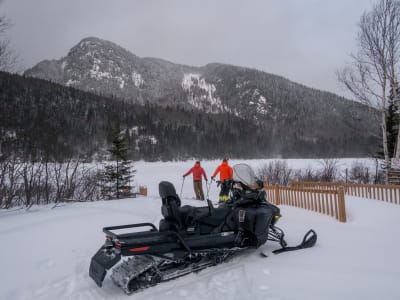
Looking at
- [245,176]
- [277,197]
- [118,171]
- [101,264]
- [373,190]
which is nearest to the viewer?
[101,264]

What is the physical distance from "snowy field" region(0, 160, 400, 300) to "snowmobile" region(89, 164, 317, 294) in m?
0.16

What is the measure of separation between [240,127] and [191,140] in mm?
22745

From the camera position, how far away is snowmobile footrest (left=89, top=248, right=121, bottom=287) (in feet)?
9.34

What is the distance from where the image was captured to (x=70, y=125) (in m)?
68.4

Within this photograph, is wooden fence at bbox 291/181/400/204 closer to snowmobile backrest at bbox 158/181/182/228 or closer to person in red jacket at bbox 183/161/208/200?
person in red jacket at bbox 183/161/208/200

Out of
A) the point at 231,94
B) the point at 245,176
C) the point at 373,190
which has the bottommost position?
the point at 373,190

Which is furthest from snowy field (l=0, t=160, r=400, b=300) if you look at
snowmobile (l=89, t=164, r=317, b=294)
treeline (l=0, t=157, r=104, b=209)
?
treeline (l=0, t=157, r=104, b=209)

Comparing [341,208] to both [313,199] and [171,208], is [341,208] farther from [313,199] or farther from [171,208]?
[171,208]

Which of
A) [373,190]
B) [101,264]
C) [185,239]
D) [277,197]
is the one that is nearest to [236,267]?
[185,239]

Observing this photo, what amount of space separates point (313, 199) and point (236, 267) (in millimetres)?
4282

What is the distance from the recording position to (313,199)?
23.4ft

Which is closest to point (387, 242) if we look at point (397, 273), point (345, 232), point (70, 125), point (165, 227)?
point (345, 232)

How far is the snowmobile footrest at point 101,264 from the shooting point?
2846 mm

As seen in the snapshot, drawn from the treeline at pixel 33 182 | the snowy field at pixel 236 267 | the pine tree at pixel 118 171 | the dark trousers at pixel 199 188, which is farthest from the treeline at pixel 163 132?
the snowy field at pixel 236 267
